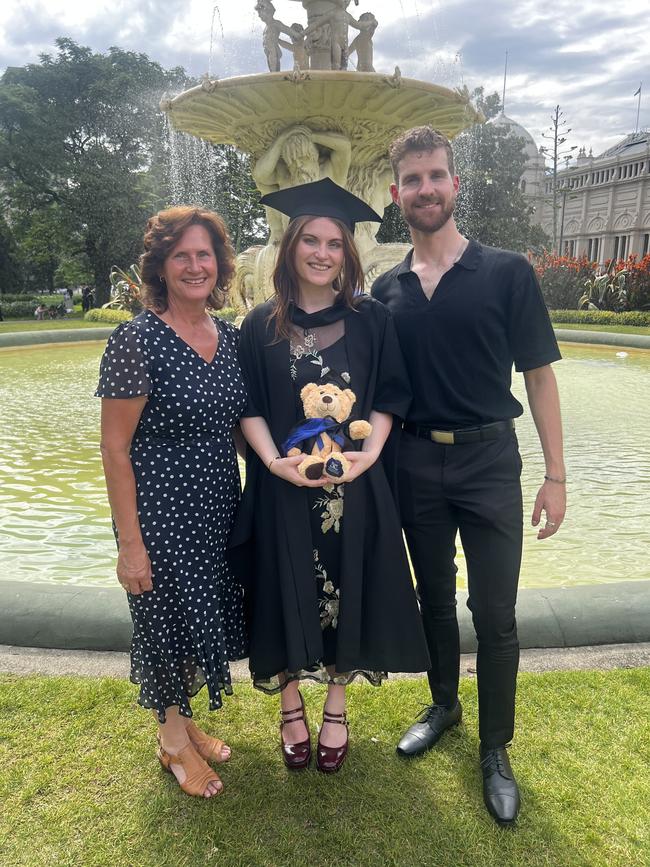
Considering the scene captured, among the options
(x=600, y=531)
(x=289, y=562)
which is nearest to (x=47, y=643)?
(x=289, y=562)

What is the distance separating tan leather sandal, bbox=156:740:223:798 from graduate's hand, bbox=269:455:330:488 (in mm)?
1013

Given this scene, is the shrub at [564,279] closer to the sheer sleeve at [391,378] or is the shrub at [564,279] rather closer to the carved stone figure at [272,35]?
the carved stone figure at [272,35]

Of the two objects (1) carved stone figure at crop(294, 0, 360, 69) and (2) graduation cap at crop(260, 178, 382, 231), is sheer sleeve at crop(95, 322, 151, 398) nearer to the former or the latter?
(2) graduation cap at crop(260, 178, 382, 231)

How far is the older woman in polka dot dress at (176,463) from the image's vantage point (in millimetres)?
1966

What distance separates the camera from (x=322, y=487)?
2.16 meters

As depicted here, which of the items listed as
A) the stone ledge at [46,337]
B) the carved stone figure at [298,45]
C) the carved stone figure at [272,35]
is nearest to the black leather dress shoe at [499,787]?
the carved stone figure at [272,35]

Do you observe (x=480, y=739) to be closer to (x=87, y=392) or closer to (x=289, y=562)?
(x=289, y=562)

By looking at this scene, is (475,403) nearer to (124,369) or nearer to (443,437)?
(443,437)

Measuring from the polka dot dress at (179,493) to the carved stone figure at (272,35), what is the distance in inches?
302

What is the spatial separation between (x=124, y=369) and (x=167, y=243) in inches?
17.8

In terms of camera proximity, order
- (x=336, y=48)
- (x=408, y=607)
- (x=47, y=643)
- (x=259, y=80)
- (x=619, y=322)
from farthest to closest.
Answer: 1. (x=619, y=322)
2. (x=336, y=48)
3. (x=259, y=80)
4. (x=47, y=643)
5. (x=408, y=607)

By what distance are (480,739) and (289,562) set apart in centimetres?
95

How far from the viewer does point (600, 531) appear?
428 cm

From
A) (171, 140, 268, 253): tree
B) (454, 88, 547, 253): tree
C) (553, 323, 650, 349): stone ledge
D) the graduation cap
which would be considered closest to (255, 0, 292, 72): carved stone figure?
the graduation cap
